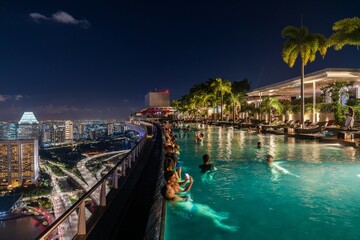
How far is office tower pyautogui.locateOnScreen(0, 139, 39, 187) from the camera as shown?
47375 millimetres

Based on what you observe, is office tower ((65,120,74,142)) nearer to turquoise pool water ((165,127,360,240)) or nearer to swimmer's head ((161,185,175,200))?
turquoise pool water ((165,127,360,240))

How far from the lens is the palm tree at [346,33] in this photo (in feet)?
59.0

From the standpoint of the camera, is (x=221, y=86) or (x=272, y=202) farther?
→ (x=221, y=86)

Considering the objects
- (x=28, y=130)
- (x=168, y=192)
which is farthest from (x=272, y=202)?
(x=28, y=130)

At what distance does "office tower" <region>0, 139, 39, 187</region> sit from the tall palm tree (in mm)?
41650

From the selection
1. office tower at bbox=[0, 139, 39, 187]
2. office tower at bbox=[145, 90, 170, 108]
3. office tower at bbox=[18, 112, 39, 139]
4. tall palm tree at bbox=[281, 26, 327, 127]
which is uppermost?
office tower at bbox=[145, 90, 170, 108]

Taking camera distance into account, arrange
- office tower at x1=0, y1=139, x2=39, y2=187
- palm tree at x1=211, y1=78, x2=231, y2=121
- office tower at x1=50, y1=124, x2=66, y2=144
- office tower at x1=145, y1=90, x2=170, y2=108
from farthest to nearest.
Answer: office tower at x1=145, y1=90, x2=170, y2=108
office tower at x1=50, y1=124, x2=66, y2=144
palm tree at x1=211, y1=78, x2=231, y2=121
office tower at x1=0, y1=139, x2=39, y2=187

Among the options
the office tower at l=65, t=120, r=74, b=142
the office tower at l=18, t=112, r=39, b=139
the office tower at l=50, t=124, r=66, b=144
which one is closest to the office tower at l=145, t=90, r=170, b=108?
the office tower at l=65, t=120, r=74, b=142

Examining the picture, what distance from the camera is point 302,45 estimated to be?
2722 centimetres

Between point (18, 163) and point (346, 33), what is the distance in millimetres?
49015

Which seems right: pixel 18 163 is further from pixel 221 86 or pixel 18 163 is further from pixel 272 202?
pixel 272 202

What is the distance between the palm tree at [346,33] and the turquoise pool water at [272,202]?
29.6ft

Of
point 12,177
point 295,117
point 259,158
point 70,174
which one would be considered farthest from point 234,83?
point 259,158

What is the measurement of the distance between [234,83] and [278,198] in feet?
266
